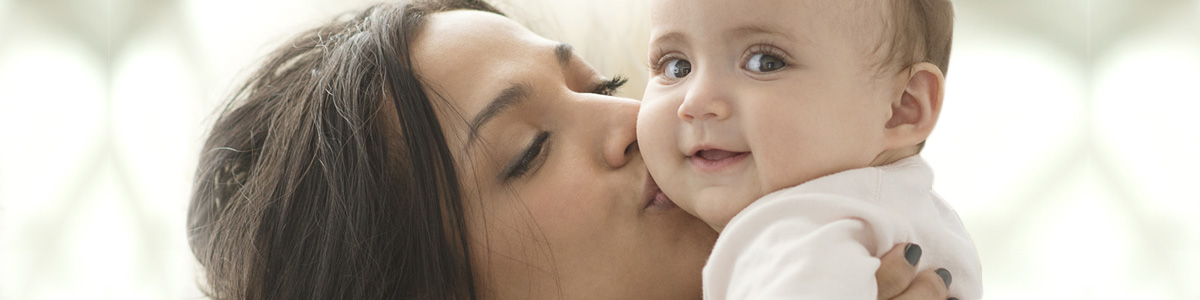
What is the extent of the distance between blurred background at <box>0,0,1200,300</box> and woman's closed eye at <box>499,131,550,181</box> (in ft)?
2.37

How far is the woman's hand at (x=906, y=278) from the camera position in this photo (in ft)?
2.56

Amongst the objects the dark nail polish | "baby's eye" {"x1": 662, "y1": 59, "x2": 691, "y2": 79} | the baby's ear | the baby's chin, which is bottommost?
the dark nail polish

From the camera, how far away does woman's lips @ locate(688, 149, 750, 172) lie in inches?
31.9

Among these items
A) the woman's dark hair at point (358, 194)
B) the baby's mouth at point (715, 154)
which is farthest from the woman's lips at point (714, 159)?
the woman's dark hair at point (358, 194)

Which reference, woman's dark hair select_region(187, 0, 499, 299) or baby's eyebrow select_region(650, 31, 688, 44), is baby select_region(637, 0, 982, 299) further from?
woman's dark hair select_region(187, 0, 499, 299)

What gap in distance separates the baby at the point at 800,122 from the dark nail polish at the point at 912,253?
1 centimetres

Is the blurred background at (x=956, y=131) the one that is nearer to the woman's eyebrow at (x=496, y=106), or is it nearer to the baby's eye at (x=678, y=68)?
the woman's eyebrow at (x=496, y=106)

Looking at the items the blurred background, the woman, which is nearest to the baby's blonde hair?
the woman

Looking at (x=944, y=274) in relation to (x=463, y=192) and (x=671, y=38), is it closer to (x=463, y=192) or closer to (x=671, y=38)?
(x=671, y=38)

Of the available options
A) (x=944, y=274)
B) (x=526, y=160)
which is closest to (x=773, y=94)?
(x=944, y=274)

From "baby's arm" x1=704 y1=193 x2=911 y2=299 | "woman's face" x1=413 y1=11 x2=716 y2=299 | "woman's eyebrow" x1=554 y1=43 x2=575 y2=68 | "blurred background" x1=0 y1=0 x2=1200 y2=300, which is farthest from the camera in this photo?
"blurred background" x1=0 y1=0 x2=1200 y2=300

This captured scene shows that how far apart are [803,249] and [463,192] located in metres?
0.53

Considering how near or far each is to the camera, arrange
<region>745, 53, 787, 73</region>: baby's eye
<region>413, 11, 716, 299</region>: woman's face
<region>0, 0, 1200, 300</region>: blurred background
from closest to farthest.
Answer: <region>745, 53, 787, 73</region>: baby's eye
<region>413, 11, 716, 299</region>: woman's face
<region>0, 0, 1200, 300</region>: blurred background

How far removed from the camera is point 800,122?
2.51ft
